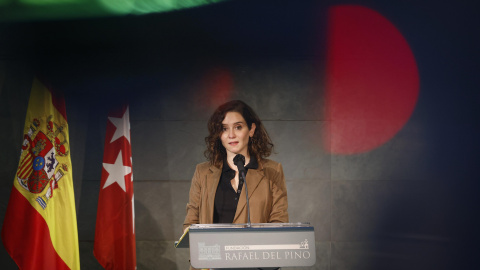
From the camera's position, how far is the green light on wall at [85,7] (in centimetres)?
349

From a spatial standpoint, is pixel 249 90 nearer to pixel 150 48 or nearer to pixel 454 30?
pixel 150 48

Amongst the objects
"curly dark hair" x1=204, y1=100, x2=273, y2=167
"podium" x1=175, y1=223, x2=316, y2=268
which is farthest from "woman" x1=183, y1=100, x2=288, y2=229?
"podium" x1=175, y1=223, x2=316, y2=268

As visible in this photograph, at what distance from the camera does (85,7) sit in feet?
11.5

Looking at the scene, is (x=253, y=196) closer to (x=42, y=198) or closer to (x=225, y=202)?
(x=225, y=202)

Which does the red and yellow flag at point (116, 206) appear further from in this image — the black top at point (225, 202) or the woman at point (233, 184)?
the black top at point (225, 202)

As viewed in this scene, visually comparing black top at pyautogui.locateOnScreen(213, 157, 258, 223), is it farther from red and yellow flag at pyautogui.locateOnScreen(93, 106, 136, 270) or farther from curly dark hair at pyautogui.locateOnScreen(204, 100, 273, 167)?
red and yellow flag at pyautogui.locateOnScreen(93, 106, 136, 270)

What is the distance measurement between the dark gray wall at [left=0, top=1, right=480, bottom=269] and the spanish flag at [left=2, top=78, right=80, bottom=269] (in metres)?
0.50

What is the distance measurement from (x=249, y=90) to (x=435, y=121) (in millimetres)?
1661

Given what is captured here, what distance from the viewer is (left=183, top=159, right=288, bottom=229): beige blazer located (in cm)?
250

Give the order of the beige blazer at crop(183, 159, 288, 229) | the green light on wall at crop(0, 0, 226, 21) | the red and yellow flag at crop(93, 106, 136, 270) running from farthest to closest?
1. the green light on wall at crop(0, 0, 226, 21)
2. the red and yellow flag at crop(93, 106, 136, 270)
3. the beige blazer at crop(183, 159, 288, 229)

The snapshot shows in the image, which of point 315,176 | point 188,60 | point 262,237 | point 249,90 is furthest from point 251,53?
point 262,237

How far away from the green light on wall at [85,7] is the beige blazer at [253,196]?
158cm

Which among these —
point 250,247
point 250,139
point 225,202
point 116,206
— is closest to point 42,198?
point 116,206

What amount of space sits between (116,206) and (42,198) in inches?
21.0
